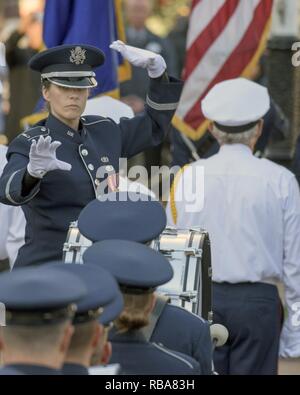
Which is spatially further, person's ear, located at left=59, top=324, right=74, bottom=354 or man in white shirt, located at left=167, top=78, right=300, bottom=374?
man in white shirt, located at left=167, top=78, right=300, bottom=374

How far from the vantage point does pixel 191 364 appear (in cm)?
507

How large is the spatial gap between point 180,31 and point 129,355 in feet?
39.0

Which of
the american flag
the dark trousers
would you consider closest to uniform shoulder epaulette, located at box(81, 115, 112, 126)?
the dark trousers

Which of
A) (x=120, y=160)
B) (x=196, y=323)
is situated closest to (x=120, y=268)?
(x=196, y=323)

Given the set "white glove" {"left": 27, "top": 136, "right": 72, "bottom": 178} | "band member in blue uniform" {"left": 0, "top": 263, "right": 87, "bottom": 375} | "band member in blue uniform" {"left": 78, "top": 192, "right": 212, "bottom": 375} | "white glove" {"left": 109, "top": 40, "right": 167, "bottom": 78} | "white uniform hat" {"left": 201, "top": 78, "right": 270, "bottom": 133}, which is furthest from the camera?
"white uniform hat" {"left": 201, "top": 78, "right": 270, "bottom": 133}

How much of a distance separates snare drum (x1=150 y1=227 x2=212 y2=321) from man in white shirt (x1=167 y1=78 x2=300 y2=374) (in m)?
0.76

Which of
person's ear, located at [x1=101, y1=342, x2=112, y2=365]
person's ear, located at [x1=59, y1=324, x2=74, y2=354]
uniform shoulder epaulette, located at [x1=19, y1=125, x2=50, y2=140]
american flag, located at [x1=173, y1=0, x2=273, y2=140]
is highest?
person's ear, located at [x1=59, y1=324, x2=74, y2=354]

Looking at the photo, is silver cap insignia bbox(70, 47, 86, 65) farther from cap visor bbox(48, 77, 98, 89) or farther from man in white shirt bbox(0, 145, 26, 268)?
man in white shirt bbox(0, 145, 26, 268)

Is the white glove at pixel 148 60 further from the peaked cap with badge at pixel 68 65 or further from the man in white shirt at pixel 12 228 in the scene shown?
the man in white shirt at pixel 12 228

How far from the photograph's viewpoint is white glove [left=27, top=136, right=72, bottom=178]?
6.42m

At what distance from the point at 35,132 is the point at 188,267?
105cm

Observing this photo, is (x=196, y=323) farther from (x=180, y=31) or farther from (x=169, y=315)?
(x=180, y=31)

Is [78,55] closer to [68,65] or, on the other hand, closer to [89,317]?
[68,65]

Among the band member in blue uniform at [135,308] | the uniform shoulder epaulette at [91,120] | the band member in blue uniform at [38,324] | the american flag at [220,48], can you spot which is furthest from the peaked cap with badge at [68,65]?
the american flag at [220,48]
